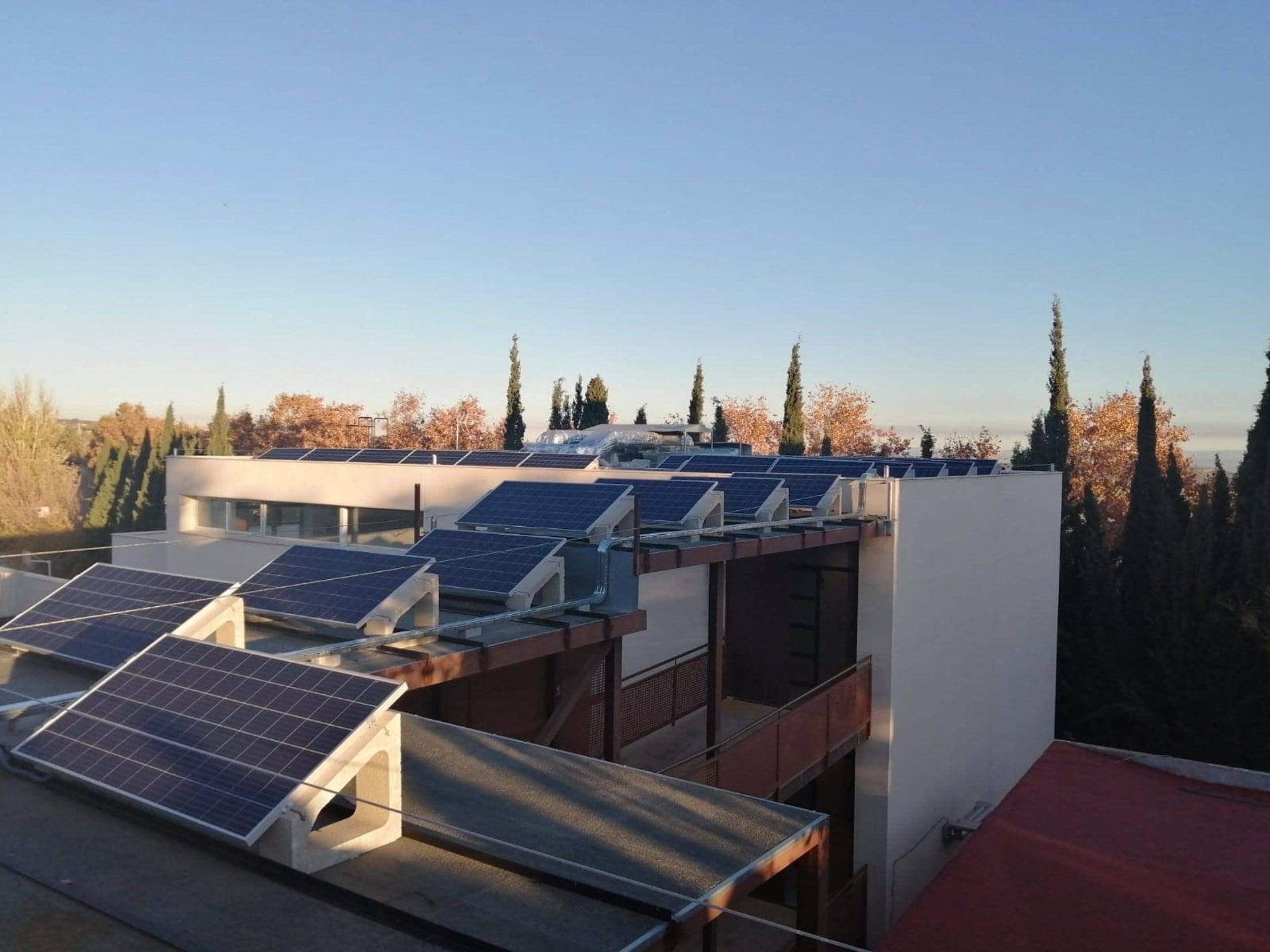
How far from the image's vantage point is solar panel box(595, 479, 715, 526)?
12375 millimetres

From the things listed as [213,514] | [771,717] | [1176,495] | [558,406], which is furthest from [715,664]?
[558,406]

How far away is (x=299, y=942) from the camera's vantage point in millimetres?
4398

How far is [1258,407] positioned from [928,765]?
20397mm

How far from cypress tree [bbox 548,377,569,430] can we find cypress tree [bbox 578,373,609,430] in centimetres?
356

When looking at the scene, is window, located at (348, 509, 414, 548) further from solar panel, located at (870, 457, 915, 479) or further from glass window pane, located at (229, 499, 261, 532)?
solar panel, located at (870, 457, 915, 479)

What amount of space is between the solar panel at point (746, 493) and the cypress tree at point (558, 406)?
41.9 m

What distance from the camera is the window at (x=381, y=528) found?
76.7 feet

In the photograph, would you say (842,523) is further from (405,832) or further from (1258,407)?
(1258,407)

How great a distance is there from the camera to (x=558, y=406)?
58.3 meters

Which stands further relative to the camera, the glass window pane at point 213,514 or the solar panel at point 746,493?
the glass window pane at point 213,514

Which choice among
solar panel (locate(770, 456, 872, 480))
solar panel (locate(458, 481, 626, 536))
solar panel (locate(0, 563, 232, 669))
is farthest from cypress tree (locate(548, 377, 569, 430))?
solar panel (locate(0, 563, 232, 669))

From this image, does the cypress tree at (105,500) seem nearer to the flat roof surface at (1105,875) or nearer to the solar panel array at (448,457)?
the solar panel array at (448,457)

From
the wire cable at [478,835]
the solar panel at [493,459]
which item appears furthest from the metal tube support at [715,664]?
the solar panel at [493,459]

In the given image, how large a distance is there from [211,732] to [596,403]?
4721 cm
